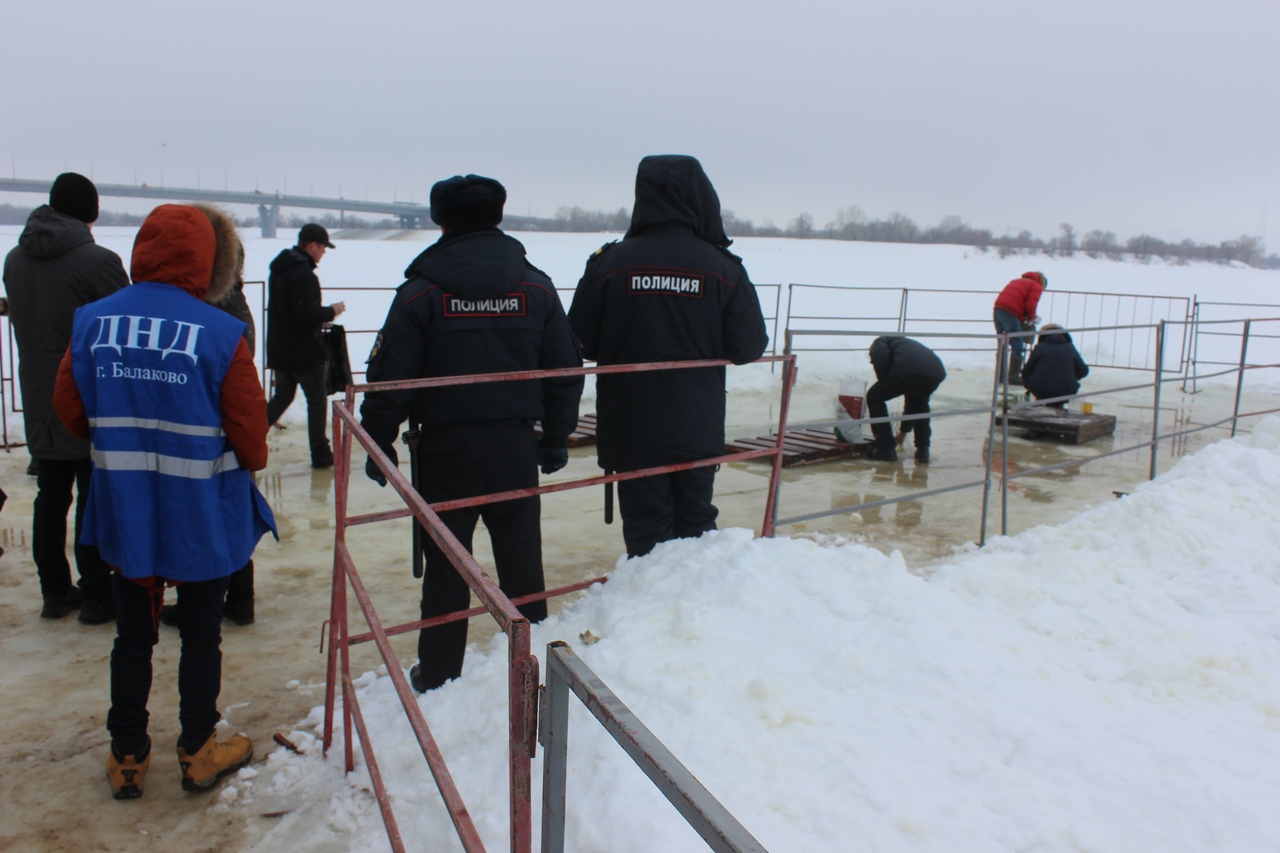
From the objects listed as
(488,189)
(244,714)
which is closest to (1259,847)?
(488,189)

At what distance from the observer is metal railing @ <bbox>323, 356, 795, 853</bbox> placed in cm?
119

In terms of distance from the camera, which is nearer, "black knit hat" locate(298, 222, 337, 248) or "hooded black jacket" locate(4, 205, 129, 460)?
"hooded black jacket" locate(4, 205, 129, 460)

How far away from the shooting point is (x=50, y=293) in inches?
135

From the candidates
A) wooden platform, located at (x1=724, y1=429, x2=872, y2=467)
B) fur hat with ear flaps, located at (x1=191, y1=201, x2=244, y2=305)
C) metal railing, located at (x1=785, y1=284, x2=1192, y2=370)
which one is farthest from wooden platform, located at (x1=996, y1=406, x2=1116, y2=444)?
metal railing, located at (x1=785, y1=284, x2=1192, y2=370)

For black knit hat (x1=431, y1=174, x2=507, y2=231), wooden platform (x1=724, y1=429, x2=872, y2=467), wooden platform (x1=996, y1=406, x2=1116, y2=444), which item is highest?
black knit hat (x1=431, y1=174, x2=507, y2=231)

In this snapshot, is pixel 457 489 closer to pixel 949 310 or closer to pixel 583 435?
pixel 583 435

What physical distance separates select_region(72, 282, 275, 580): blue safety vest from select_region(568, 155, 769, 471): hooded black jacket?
4.64ft

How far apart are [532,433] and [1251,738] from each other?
95.6 inches

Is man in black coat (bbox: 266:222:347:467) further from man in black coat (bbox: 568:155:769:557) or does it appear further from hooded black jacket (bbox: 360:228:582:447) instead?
hooded black jacket (bbox: 360:228:582:447)

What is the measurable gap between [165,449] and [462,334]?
92 cm

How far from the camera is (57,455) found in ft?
11.2

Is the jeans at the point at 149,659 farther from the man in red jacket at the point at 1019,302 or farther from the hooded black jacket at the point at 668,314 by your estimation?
the man in red jacket at the point at 1019,302

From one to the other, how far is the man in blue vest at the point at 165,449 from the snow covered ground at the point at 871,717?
406 mm

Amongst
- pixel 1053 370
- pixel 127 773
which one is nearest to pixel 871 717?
pixel 127 773
